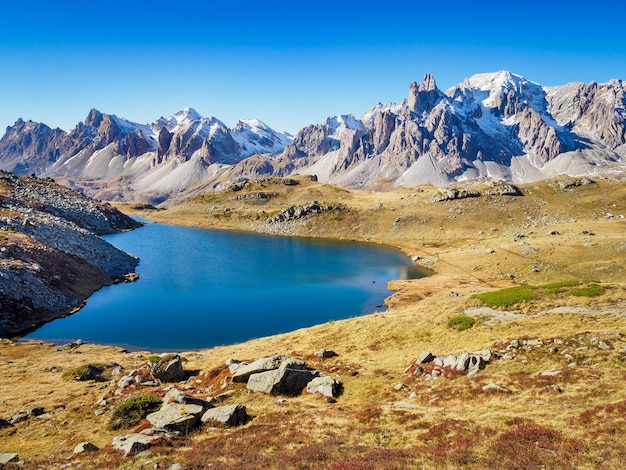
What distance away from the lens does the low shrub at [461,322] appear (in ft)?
145

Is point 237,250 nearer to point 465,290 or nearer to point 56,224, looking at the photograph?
point 56,224

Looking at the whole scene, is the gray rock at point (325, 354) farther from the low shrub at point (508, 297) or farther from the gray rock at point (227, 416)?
the low shrub at point (508, 297)

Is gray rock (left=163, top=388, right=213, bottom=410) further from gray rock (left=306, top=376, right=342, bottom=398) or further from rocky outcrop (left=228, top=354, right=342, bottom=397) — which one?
gray rock (left=306, top=376, right=342, bottom=398)

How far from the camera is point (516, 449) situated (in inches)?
698

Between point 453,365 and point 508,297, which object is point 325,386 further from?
point 508,297

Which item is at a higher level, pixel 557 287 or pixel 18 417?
pixel 557 287

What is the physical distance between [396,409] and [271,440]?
8983 mm

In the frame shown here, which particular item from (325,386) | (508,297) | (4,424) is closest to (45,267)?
(4,424)

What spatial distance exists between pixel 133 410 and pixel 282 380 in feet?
37.9

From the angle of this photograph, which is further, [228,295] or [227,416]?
[228,295]

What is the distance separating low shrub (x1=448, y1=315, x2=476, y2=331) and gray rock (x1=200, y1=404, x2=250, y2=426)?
1115 inches

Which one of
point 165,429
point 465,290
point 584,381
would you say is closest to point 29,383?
point 165,429

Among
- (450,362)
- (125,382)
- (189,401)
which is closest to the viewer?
(189,401)

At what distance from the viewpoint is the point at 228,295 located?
83.8 meters
